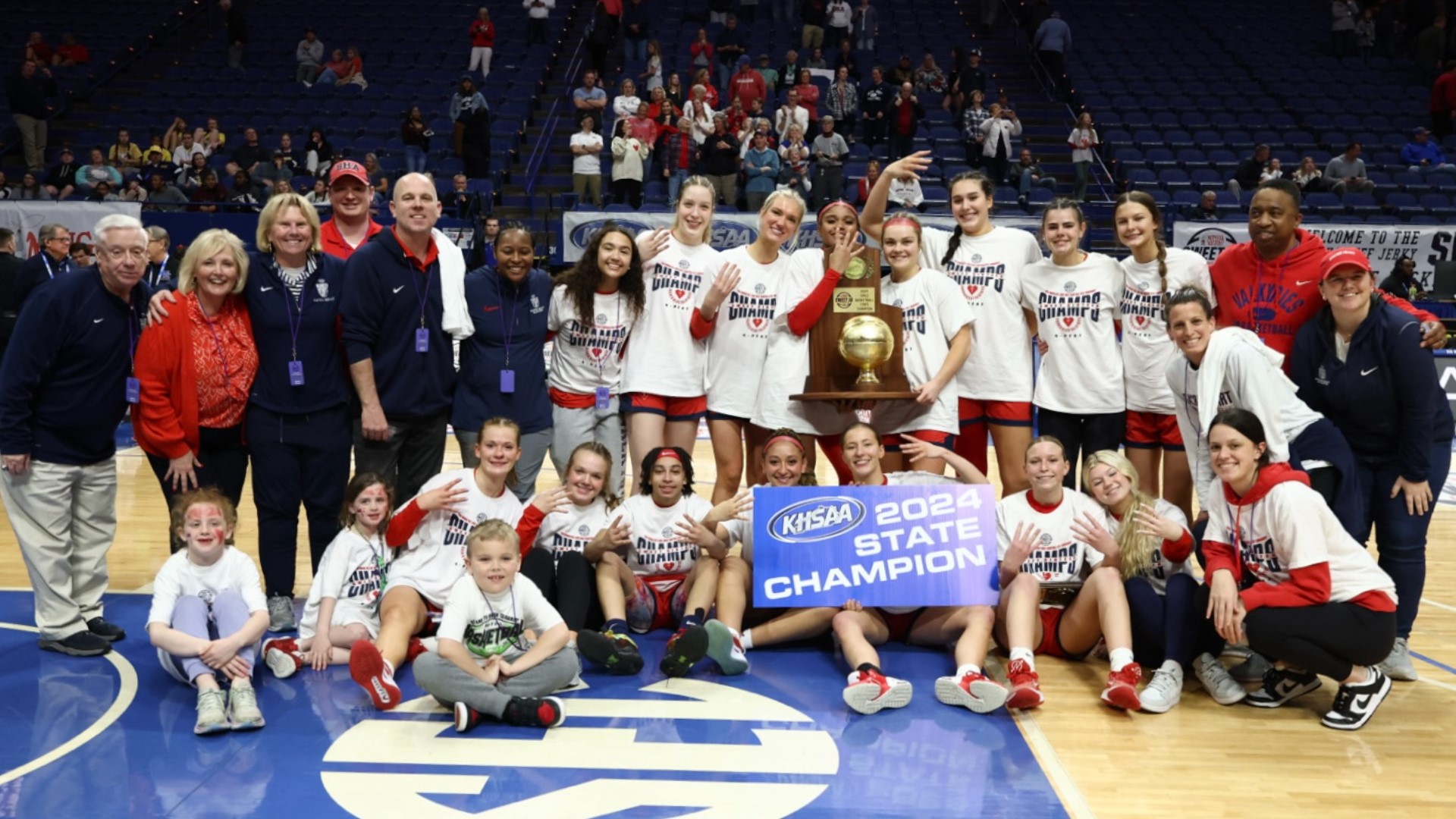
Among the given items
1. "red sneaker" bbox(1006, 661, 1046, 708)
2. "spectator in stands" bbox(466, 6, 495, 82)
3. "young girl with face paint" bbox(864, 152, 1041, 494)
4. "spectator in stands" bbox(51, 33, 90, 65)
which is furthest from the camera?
"spectator in stands" bbox(51, 33, 90, 65)

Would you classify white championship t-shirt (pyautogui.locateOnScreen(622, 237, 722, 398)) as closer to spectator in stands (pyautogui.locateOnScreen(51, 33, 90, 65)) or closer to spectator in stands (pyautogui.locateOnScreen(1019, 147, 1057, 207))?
spectator in stands (pyautogui.locateOnScreen(1019, 147, 1057, 207))

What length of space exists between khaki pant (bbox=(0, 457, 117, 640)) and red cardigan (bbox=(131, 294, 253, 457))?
29 cm

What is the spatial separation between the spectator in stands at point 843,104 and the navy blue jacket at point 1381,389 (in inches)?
461

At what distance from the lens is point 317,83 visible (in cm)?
1806

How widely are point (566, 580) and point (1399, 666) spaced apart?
3.40 m

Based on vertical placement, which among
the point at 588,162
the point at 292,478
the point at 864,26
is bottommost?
the point at 292,478

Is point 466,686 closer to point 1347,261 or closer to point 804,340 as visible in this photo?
point 804,340

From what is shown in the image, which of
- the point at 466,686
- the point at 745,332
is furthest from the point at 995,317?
the point at 466,686

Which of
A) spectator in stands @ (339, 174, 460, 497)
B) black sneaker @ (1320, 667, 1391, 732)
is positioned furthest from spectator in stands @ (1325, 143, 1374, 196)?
spectator in stands @ (339, 174, 460, 497)

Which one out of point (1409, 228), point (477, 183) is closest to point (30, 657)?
point (477, 183)

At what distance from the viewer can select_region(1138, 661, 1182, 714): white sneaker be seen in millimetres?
4348

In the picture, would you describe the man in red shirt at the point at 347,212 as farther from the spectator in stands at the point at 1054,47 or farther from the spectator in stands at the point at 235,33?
the spectator in stands at the point at 1054,47

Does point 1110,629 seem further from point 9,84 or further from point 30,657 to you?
point 9,84

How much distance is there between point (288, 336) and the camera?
5113mm
